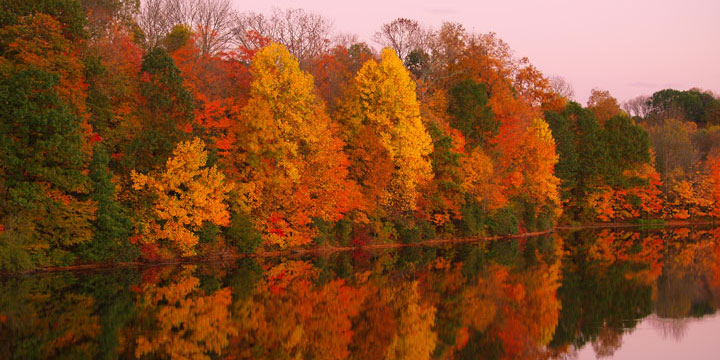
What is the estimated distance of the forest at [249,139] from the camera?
29.6 meters

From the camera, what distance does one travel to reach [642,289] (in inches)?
1047

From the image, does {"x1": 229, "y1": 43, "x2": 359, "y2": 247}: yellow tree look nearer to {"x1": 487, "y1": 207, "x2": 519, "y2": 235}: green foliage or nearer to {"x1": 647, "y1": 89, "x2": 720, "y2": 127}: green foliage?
{"x1": 487, "y1": 207, "x2": 519, "y2": 235}: green foliage

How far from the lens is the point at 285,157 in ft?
130

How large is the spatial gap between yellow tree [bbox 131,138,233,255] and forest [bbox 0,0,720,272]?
0.08 m

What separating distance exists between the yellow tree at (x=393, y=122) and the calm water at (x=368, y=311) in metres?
11.2

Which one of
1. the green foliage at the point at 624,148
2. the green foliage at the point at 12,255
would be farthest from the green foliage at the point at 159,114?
the green foliage at the point at 624,148

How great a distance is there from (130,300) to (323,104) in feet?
77.0

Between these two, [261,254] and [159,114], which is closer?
[159,114]

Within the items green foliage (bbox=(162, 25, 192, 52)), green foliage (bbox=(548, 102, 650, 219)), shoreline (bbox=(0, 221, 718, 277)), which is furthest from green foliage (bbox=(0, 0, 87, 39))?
green foliage (bbox=(548, 102, 650, 219))

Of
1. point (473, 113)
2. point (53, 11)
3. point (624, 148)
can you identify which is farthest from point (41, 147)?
point (624, 148)

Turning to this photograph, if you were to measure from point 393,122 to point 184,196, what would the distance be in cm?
1699

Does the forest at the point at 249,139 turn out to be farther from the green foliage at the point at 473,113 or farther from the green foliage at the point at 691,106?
the green foliage at the point at 691,106

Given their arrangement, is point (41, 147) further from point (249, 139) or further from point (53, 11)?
point (249, 139)

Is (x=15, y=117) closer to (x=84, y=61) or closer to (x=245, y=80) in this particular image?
(x=84, y=61)
